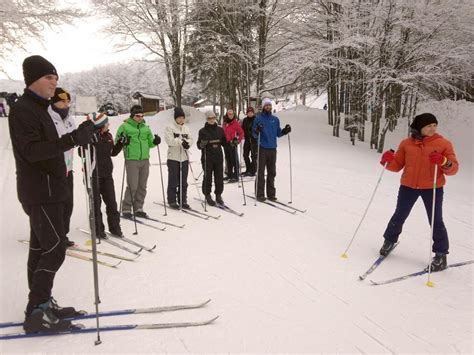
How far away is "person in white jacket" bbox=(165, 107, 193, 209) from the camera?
607cm

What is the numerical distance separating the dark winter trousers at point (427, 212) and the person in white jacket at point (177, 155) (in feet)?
11.6

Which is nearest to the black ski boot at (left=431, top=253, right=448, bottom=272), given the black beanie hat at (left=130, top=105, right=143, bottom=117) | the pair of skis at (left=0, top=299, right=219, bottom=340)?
the pair of skis at (left=0, top=299, right=219, bottom=340)

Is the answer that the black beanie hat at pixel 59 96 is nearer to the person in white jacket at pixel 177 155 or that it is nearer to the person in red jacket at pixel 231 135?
the person in white jacket at pixel 177 155

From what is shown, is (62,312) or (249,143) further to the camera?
(249,143)

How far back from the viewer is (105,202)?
4.66 m

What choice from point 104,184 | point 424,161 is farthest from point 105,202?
A: point 424,161

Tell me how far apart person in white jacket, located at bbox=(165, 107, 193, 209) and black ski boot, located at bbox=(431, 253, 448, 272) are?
403 cm

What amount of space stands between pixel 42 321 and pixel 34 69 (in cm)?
187

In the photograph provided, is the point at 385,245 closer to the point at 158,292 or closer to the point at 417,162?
the point at 417,162

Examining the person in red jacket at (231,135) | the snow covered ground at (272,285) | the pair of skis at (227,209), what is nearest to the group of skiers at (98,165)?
the pair of skis at (227,209)

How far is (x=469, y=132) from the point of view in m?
17.6

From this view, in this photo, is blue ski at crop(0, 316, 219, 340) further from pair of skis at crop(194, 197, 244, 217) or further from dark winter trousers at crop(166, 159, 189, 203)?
dark winter trousers at crop(166, 159, 189, 203)

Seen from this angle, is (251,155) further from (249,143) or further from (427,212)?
(427,212)

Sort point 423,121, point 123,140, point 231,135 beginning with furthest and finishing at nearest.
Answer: point 231,135, point 123,140, point 423,121
